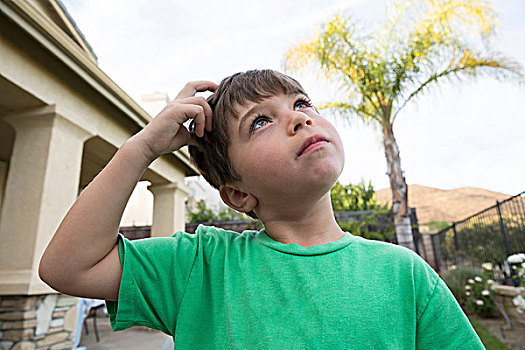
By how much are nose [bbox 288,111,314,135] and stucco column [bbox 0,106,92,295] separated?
3.04 m

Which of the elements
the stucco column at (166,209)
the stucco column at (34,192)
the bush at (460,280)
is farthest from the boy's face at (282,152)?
the bush at (460,280)

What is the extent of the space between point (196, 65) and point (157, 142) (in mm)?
6386

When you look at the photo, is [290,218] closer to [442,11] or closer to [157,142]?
[157,142]

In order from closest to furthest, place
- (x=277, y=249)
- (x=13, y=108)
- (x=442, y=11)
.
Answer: (x=277, y=249), (x=13, y=108), (x=442, y=11)

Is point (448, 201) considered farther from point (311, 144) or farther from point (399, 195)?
point (311, 144)

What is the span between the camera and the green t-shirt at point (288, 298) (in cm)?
79

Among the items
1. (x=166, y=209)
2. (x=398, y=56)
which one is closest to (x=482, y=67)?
(x=398, y=56)

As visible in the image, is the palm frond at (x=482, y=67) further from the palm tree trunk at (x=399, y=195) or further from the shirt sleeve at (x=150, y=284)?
the shirt sleeve at (x=150, y=284)

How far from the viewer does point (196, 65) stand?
6898 millimetres

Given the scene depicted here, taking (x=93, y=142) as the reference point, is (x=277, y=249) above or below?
below

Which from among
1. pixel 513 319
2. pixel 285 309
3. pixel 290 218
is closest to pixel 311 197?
pixel 290 218

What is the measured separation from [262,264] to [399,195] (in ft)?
18.4

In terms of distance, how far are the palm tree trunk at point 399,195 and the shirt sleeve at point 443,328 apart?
5.44m

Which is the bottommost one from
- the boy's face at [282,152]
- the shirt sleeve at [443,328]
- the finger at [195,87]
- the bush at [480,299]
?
the bush at [480,299]
